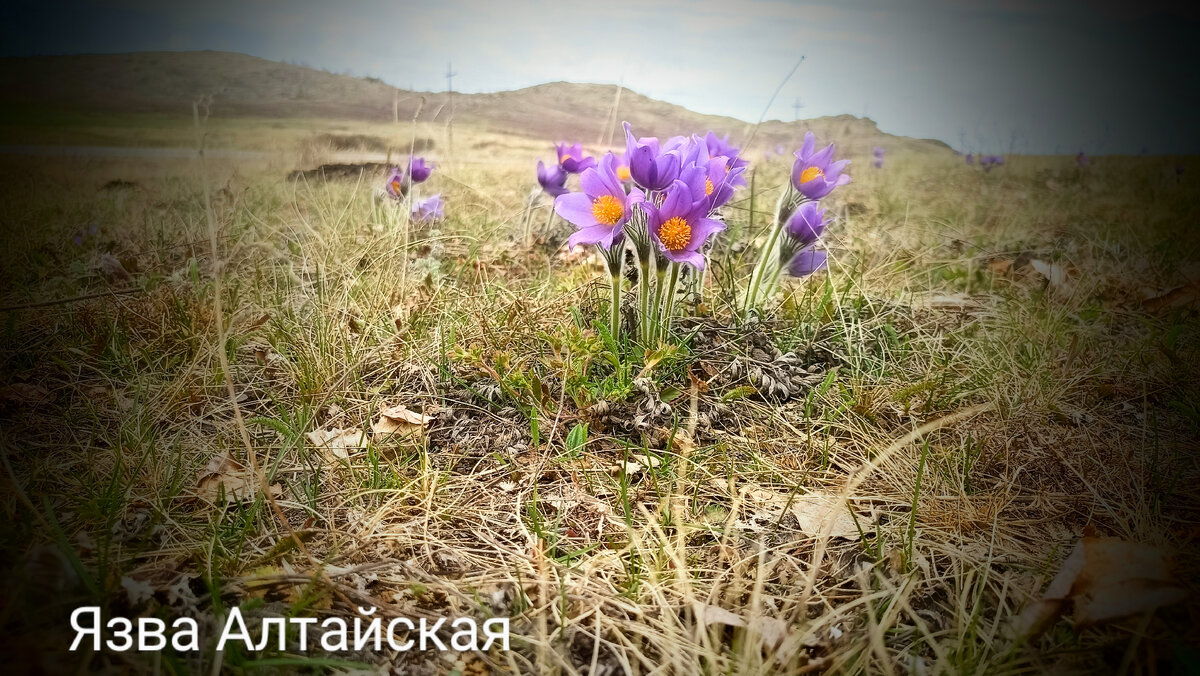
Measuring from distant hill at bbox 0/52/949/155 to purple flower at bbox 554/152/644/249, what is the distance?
2.20 meters

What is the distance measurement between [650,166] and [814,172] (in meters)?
0.66

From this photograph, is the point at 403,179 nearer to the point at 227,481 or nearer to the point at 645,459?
the point at 227,481

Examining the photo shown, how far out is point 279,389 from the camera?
5.85 feet

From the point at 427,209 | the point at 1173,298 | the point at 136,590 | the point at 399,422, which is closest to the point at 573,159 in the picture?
the point at 427,209

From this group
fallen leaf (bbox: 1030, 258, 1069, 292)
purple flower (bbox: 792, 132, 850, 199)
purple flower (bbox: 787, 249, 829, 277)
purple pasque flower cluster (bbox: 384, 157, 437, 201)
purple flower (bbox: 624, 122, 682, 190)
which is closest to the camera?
purple flower (bbox: 624, 122, 682, 190)

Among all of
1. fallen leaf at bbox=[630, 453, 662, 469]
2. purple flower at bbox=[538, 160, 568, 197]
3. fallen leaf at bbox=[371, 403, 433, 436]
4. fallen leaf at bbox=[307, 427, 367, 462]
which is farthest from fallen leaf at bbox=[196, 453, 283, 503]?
purple flower at bbox=[538, 160, 568, 197]

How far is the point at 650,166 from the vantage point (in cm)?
145

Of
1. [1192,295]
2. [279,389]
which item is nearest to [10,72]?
[279,389]

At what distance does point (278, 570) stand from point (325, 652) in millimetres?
212

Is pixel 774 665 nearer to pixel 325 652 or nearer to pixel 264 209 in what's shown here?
pixel 325 652

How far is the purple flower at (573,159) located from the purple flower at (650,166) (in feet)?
3.18

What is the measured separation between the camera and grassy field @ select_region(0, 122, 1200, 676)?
103cm

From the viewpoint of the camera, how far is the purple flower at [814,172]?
1.82 metres

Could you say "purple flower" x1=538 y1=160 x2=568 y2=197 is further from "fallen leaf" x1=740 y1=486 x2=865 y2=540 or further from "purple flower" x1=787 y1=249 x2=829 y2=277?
"fallen leaf" x1=740 y1=486 x2=865 y2=540
